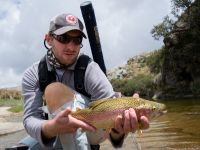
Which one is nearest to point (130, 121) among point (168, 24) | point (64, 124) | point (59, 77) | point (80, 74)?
point (64, 124)

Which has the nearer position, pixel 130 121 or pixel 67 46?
pixel 130 121

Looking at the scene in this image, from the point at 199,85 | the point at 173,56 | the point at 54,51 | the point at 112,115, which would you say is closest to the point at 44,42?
the point at 54,51

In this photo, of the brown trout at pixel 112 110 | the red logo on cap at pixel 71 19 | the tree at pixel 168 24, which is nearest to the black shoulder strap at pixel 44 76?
the red logo on cap at pixel 71 19

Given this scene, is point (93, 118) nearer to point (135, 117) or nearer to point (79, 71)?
point (135, 117)

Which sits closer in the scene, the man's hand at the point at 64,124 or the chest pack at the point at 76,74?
the man's hand at the point at 64,124

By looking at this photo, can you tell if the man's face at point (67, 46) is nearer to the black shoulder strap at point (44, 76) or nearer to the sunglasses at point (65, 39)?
the sunglasses at point (65, 39)

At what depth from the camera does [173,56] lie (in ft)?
206

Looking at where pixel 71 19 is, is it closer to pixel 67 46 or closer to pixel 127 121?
pixel 67 46

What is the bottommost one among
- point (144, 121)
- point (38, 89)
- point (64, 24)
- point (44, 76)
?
point (144, 121)

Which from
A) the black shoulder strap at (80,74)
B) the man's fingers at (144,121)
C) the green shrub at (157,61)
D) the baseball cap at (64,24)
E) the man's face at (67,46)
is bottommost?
the green shrub at (157,61)

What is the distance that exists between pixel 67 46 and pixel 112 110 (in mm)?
903

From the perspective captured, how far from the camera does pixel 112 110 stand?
3.38 meters

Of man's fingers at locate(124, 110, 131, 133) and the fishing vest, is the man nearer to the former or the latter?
the fishing vest

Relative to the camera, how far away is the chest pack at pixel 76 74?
4.19 m
